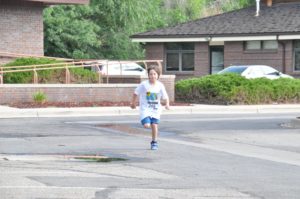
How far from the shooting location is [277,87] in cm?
3061

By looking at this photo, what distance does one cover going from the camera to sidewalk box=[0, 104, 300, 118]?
79.6ft

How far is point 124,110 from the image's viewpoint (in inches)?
1017

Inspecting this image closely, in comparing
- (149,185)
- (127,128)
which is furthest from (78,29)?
(149,185)

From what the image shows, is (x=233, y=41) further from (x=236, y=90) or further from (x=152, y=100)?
(x=152, y=100)

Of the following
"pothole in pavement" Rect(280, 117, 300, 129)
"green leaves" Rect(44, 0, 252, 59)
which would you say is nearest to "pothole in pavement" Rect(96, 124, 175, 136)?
"pothole in pavement" Rect(280, 117, 300, 129)

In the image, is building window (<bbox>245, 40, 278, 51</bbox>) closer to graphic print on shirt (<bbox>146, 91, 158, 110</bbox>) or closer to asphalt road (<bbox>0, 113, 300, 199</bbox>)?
asphalt road (<bbox>0, 113, 300, 199</bbox>)

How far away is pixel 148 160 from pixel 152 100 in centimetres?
179

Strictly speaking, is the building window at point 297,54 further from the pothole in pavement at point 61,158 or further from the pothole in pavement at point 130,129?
the pothole in pavement at point 61,158

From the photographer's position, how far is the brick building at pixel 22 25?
32188 millimetres

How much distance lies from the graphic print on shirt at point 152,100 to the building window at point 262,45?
81.3 ft

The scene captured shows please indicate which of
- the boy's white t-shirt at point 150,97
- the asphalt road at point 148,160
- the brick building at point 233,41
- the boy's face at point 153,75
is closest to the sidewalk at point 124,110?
the asphalt road at point 148,160

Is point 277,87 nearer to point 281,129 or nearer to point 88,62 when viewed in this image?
point 88,62

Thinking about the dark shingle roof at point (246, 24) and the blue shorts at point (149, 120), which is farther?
the dark shingle roof at point (246, 24)

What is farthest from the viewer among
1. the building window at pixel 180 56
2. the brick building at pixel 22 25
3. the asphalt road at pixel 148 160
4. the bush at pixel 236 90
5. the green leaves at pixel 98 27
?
the green leaves at pixel 98 27
